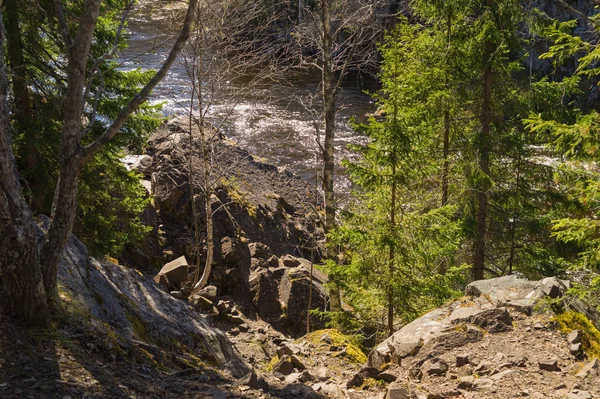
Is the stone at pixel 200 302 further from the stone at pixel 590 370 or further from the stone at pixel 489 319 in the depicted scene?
the stone at pixel 590 370

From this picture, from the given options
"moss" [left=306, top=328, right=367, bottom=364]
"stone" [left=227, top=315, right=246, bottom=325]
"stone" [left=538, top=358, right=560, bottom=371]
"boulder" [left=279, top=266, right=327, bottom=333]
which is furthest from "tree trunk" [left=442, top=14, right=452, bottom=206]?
"stone" [left=538, top=358, right=560, bottom=371]

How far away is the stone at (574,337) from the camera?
6.92 meters

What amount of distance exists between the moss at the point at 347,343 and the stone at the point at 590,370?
3719mm

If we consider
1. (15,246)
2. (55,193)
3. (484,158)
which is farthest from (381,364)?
(484,158)

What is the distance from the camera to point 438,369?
6.89m

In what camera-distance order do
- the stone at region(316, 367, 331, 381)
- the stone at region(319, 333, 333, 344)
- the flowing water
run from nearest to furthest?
the stone at region(316, 367, 331, 381) < the stone at region(319, 333, 333, 344) < the flowing water

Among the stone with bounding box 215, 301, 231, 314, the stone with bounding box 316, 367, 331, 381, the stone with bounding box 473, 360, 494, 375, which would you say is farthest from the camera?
the stone with bounding box 215, 301, 231, 314

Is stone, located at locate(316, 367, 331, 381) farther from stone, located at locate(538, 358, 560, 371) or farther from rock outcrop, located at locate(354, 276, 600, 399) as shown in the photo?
stone, located at locate(538, 358, 560, 371)

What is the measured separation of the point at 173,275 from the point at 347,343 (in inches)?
195

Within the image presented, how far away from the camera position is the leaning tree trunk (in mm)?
4891

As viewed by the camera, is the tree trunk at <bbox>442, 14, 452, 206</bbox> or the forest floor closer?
the forest floor

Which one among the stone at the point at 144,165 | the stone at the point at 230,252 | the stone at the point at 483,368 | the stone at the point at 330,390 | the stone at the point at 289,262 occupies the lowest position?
the stone at the point at 330,390

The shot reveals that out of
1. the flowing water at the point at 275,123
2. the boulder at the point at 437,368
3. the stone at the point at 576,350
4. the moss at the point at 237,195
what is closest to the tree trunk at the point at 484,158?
the stone at the point at 576,350

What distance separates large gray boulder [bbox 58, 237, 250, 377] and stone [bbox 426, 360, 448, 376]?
2.46 m
